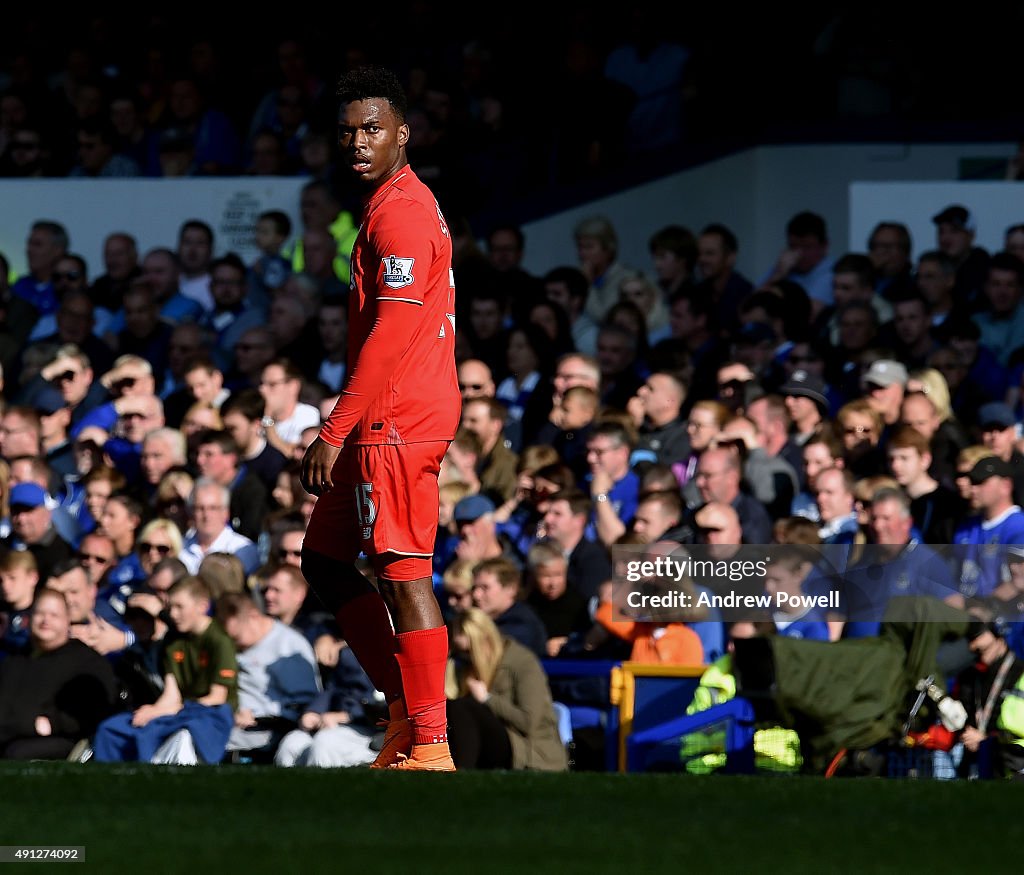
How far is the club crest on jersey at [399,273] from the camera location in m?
6.55

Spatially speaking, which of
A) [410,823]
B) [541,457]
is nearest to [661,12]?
[541,457]

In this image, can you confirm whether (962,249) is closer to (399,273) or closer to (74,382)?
(74,382)

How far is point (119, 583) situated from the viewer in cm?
1120

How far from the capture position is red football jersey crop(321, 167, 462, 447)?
6562mm

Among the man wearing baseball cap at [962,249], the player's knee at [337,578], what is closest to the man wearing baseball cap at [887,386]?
the man wearing baseball cap at [962,249]

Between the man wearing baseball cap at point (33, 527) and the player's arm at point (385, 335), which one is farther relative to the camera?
the man wearing baseball cap at point (33, 527)

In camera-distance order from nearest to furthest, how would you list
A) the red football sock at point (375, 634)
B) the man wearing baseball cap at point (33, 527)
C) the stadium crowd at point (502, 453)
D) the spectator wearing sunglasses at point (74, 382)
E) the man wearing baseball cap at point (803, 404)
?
1. the red football sock at point (375, 634)
2. the stadium crowd at point (502, 453)
3. the man wearing baseball cap at point (803, 404)
4. the man wearing baseball cap at point (33, 527)
5. the spectator wearing sunglasses at point (74, 382)

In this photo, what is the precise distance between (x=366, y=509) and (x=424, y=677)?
21.7 inches

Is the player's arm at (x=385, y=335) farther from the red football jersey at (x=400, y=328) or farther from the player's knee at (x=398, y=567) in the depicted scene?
the player's knee at (x=398, y=567)

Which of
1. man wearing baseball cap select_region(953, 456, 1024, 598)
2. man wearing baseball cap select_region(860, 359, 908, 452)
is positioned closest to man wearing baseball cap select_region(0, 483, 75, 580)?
man wearing baseball cap select_region(860, 359, 908, 452)

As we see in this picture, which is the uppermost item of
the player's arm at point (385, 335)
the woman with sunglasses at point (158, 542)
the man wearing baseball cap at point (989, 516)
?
the player's arm at point (385, 335)

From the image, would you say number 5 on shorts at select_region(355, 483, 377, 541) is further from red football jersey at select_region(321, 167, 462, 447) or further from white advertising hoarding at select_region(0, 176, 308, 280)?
white advertising hoarding at select_region(0, 176, 308, 280)

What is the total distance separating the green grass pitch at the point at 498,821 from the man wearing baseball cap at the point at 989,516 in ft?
11.4

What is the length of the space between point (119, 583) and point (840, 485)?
368 cm
